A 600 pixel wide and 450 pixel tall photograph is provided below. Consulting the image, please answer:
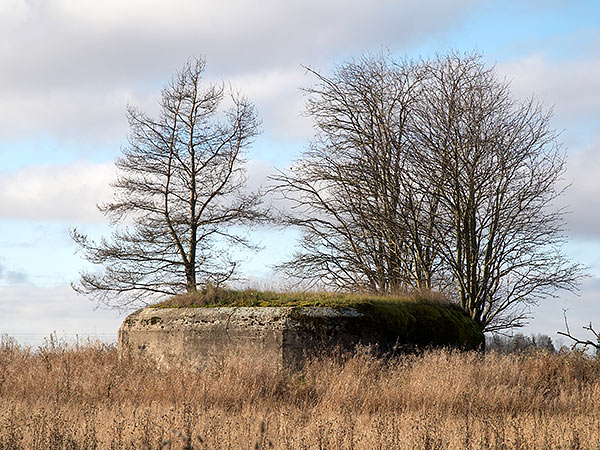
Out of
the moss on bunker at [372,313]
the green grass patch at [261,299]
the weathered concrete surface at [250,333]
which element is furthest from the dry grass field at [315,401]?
the green grass patch at [261,299]

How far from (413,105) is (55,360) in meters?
10.8

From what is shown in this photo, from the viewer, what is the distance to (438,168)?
15.0 m

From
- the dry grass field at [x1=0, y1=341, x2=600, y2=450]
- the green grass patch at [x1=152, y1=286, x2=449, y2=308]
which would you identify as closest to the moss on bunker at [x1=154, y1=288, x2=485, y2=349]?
the green grass patch at [x1=152, y1=286, x2=449, y2=308]

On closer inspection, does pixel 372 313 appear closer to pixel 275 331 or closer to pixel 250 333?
pixel 275 331

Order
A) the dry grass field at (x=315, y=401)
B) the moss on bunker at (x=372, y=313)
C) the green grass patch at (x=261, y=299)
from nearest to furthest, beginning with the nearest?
the dry grass field at (x=315, y=401)
the moss on bunker at (x=372, y=313)
the green grass patch at (x=261, y=299)

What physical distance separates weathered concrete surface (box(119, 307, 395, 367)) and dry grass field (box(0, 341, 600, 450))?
368 mm

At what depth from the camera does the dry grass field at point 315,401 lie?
21.4 ft

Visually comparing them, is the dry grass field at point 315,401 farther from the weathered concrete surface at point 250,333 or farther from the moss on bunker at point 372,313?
the moss on bunker at point 372,313

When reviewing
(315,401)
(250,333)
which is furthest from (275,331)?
(315,401)

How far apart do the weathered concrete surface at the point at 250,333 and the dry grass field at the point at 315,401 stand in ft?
1.21

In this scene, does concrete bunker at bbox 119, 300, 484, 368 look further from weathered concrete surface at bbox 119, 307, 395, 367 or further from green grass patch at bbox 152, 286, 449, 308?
green grass patch at bbox 152, 286, 449, 308

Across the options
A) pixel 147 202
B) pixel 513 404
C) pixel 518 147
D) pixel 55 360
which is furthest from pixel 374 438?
pixel 147 202

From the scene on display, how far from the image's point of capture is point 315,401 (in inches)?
349

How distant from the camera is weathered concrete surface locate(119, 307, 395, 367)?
1034 centimetres
